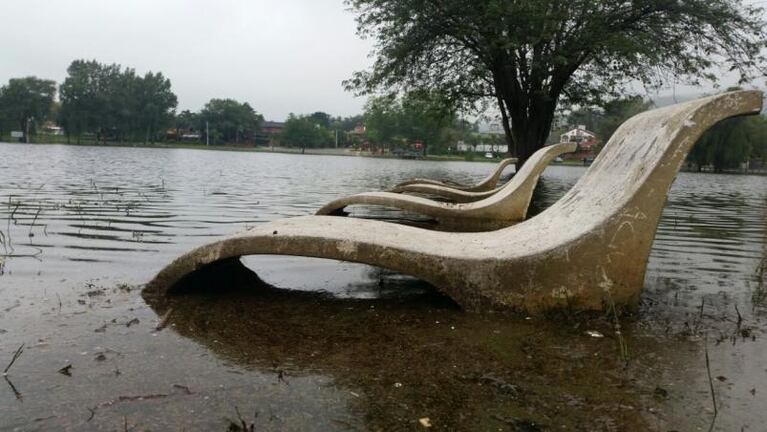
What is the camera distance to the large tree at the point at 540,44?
15938mm

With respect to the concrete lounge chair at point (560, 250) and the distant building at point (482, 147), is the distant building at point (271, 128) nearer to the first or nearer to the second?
the distant building at point (482, 147)

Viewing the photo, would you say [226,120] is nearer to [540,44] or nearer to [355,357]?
[540,44]

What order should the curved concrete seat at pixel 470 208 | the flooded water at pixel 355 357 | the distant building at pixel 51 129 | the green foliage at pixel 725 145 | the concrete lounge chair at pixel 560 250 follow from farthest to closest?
the distant building at pixel 51 129 < the green foliage at pixel 725 145 < the curved concrete seat at pixel 470 208 < the concrete lounge chair at pixel 560 250 < the flooded water at pixel 355 357

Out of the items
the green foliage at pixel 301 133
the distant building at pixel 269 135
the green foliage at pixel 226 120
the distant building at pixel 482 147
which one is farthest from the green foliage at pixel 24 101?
the distant building at pixel 482 147

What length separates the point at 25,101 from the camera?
94.6m

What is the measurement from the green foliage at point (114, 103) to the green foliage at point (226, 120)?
12.4 metres

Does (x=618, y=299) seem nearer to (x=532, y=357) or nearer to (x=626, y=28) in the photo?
(x=532, y=357)

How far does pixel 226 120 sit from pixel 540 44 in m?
116

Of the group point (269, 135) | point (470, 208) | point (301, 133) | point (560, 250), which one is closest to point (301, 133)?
point (301, 133)

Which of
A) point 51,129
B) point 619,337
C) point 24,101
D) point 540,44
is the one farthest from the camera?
point 51,129

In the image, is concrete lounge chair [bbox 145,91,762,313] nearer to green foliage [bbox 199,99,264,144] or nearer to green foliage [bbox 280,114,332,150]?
green foliage [bbox 280,114,332,150]

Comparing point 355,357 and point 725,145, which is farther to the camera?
point 725,145

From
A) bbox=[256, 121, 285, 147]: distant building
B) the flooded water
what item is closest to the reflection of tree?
the flooded water

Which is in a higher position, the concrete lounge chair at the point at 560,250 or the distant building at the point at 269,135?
the distant building at the point at 269,135
